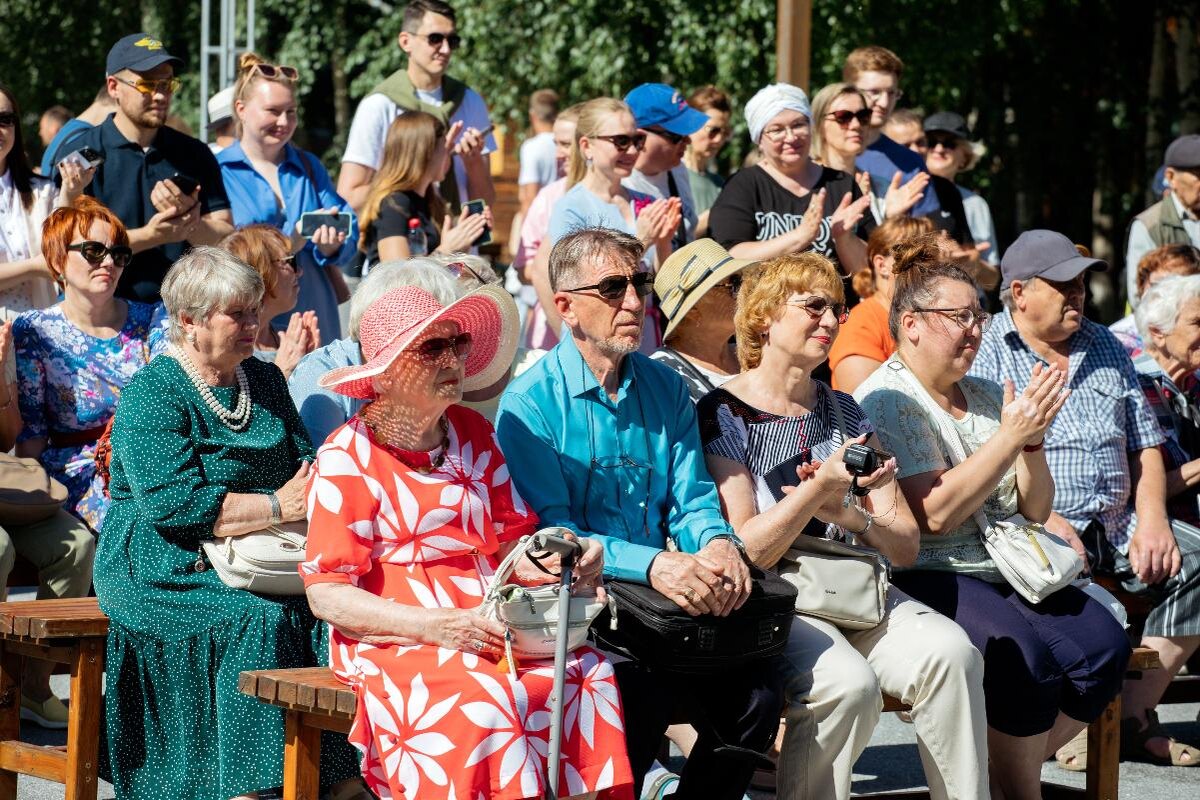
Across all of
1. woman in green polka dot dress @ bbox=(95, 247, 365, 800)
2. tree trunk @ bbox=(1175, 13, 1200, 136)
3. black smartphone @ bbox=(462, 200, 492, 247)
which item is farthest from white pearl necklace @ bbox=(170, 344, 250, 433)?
tree trunk @ bbox=(1175, 13, 1200, 136)

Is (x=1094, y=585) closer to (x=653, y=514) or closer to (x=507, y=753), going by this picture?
(x=653, y=514)

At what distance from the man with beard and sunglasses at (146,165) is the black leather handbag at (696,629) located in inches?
114

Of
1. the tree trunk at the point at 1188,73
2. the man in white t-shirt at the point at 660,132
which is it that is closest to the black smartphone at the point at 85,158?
the man in white t-shirt at the point at 660,132

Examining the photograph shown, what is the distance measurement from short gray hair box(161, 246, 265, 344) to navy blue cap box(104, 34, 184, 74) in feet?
6.78

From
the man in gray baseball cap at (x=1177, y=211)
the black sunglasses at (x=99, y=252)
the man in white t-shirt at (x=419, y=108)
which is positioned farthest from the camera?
the man in gray baseball cap at (x=1177, y=211)

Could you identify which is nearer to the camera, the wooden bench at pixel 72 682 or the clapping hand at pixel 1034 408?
the wooden bench at pixel 72 682

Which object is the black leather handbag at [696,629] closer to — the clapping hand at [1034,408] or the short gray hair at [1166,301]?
the clapping hand at [1034,408]

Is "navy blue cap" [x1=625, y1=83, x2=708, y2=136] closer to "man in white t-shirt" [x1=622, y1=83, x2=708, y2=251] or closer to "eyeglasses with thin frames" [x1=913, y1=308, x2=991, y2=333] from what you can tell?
"man in white t-shirt" [x1=622, y1=83, x2=708, y2=251]

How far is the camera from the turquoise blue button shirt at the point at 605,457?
4.16m

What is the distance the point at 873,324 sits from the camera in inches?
236

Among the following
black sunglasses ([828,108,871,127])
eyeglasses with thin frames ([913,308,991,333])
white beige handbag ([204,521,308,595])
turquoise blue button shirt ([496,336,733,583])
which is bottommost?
white beige handbag ([204,521,308,595])

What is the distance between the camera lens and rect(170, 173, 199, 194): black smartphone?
6086 millimetres

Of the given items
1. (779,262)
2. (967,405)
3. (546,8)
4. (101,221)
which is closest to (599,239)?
(779,262)

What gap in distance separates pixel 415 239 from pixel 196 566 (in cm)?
260
